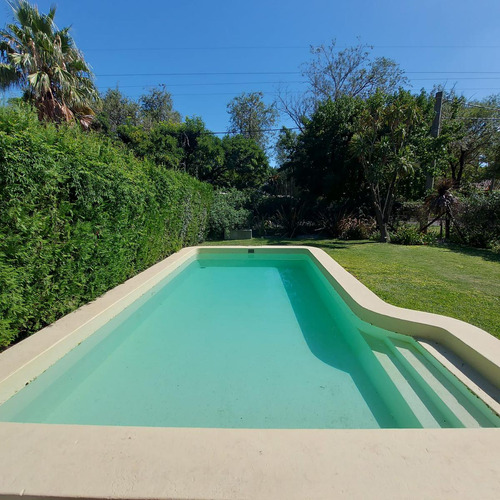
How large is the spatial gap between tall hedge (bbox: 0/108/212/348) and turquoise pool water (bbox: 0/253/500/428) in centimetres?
69

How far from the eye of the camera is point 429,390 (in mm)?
2615

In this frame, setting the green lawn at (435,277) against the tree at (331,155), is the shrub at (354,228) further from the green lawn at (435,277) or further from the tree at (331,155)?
the green lawn at (435,277)

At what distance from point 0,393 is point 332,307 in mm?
4647

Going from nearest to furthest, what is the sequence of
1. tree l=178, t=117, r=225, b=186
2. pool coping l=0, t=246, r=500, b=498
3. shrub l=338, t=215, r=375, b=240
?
pool coping l=0, t=246, r=500, b=498 → shrub l=338, t=215, r=375, b=240 → tree l=178, t=117, r=225, b=186

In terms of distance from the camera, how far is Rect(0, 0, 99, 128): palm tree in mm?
9133

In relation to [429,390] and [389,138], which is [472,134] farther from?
[429,390]

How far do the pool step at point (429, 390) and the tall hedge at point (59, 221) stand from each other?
4005mm

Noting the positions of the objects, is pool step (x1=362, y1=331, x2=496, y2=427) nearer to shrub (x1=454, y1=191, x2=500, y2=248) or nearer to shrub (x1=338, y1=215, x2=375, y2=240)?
shrub (x1=454, y1=191, x2=500, y2=248)

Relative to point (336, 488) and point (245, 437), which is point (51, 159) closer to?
point (245, 437)

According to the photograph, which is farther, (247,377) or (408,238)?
(408,238)

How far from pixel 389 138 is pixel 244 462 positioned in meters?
11.6

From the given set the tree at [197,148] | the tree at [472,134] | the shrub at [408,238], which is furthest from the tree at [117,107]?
the tree at [472,134]

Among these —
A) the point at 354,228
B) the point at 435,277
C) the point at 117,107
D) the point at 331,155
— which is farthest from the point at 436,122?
the point at 117,107

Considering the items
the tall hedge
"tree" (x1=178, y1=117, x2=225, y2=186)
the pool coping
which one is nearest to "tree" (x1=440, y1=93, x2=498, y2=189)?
"tree" (x1=178, y1=117, x2=225, y2=186)
